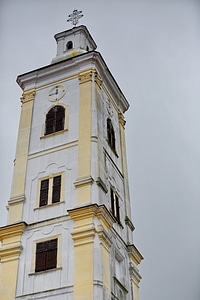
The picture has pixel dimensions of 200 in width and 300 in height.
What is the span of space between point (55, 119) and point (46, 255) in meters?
9.17

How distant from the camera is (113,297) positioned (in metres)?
23.9

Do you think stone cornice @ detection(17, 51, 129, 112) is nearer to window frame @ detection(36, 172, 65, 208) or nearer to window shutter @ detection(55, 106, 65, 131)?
window shutter @ detection(55, 106, 65, 131)

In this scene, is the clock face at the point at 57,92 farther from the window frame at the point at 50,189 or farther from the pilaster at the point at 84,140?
the window frame at the point at 50,189

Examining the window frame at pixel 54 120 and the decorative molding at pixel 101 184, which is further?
the window frame at pixel 54 120

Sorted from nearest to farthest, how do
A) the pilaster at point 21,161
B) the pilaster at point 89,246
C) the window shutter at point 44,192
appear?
1. the pilaster at point 89,246
2. the window shutter at point 44,192
3. the pilaster at point 21,161

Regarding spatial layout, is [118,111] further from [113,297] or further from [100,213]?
[113,297]

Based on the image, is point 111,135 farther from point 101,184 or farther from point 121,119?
point 101,184

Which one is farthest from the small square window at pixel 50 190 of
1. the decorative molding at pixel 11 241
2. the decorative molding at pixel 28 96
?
the decorative molding at pixel 28 96

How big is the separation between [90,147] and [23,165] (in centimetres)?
409

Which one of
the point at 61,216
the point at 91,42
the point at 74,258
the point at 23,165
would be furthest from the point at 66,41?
the point at 74,258

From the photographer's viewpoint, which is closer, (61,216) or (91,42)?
(61,216)

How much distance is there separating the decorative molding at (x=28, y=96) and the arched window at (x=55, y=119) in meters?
2.10

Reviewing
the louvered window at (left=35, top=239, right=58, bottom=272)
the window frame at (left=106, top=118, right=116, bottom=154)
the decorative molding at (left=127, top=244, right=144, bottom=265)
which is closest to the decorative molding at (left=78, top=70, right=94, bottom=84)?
the window frame at (left=106, top=118, right=116, bottom=154)

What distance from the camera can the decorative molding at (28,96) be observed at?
33250 millimetres
